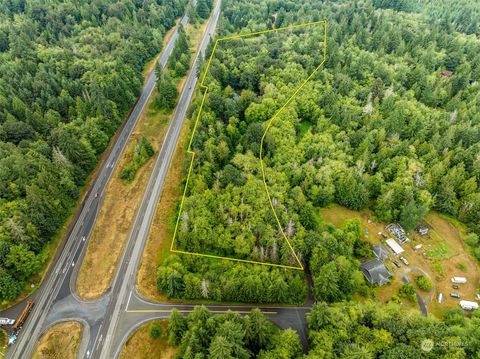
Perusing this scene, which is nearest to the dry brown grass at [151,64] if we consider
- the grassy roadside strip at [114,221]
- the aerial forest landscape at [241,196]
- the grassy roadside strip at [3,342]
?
the aerial forest landscape at [241,196]

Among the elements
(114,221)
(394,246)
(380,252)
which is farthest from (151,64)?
(394,246)

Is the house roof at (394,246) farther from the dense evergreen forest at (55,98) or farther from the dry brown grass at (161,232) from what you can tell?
the dense evergreen forest at (55,98)

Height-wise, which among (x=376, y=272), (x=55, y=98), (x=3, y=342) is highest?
(x=55, y=98)

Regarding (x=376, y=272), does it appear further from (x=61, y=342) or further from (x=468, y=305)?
(x=61, y=342)

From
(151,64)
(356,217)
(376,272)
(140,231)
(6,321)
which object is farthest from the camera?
(151,64)

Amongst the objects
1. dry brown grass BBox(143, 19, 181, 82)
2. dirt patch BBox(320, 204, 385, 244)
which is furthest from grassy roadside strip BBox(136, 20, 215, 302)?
dry brown grass BBox(143, 19, 181, 82)

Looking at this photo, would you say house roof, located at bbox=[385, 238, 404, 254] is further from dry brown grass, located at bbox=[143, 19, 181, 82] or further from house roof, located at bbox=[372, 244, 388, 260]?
dry brown grass, located at bbox=[143, 19, 181, 82]
